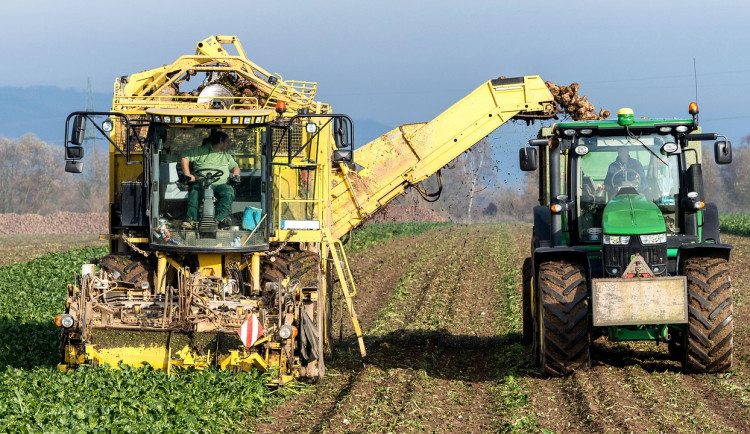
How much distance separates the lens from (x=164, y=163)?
10648 mm

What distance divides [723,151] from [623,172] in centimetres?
108

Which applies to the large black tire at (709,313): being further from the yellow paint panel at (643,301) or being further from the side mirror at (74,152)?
the side mirror at (74,152)

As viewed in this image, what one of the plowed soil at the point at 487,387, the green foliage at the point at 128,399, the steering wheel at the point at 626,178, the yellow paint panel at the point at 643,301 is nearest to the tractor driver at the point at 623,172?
the steering wheel at the point at 626,178

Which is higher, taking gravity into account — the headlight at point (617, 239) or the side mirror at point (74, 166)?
the side mirror at point (74, 166)

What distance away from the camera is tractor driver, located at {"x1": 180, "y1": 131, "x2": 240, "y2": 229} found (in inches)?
417

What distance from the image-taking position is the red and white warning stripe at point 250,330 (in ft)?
31.0

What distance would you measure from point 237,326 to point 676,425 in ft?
14.4

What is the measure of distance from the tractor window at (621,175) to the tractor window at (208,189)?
368 centimetres

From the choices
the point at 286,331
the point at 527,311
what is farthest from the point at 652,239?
the point at 286,331

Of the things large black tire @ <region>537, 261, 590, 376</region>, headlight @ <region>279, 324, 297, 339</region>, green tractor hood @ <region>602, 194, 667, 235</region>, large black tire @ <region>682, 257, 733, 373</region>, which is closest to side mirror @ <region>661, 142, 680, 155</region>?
green tractor hood @ <region>602, 194, 667, 235</region>

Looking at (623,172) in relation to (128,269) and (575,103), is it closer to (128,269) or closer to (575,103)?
(575,103)

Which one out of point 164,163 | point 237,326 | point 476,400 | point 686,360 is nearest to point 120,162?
point 164,163

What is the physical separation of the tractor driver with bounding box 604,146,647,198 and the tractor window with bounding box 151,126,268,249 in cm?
394

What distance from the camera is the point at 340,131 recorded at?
1030 centimetres
